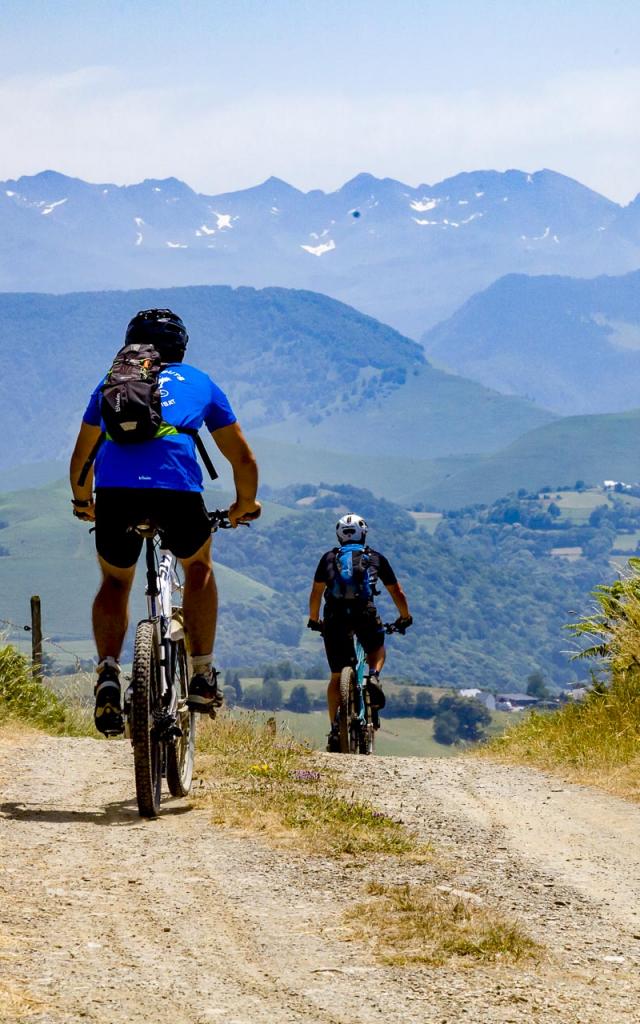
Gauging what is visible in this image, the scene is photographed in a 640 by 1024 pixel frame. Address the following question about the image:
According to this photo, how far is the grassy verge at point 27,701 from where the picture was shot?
A: 11.7 meters

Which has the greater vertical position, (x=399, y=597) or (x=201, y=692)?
(x=399, y=597)

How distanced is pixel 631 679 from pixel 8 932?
6858 millimetres

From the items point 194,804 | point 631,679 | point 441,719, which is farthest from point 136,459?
point 441,719

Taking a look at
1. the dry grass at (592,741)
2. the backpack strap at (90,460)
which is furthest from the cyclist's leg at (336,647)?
the backpack strap at (90,460)

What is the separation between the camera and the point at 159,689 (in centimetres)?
674

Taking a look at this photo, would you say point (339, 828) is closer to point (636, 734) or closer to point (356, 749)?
point (636, 734)

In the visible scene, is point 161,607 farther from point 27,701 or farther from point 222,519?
point 27,701

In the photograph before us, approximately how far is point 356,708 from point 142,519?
5568 mm

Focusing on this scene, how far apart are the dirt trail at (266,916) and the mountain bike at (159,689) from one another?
221 mm

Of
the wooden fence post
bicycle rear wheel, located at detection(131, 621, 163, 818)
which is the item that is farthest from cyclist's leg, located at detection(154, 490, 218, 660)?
the wooden fence post

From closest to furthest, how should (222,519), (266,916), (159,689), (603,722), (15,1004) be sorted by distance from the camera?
(15,1004), (266,916), (159,689), (222,519), (603,722)

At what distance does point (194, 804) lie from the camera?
7074 mm

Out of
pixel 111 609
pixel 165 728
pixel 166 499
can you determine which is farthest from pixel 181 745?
pixel 166 499

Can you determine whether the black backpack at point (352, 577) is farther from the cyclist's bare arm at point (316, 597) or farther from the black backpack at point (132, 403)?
the black backpack at point (132, 403)
